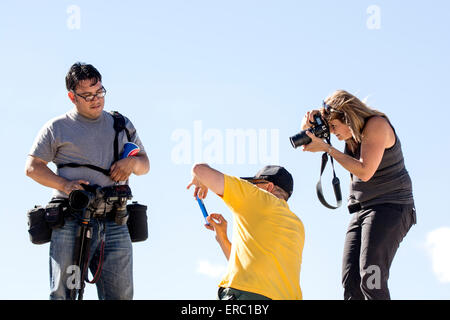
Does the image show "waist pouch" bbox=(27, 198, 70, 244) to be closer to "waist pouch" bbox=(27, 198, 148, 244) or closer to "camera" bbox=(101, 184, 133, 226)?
"waist pouch" bbox=(27, 198, 148, 244)

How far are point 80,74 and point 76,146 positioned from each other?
57 centimetres

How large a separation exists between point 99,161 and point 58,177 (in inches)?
13.8

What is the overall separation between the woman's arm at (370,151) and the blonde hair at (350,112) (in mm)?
68

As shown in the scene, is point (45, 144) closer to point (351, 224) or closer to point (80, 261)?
point (80, 261)

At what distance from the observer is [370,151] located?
5.50 metres

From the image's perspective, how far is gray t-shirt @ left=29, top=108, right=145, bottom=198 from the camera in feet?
18.1

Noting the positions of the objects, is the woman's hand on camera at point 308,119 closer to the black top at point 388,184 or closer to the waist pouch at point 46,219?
the black top at point 388,184

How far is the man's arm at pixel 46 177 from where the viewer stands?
5340 mm

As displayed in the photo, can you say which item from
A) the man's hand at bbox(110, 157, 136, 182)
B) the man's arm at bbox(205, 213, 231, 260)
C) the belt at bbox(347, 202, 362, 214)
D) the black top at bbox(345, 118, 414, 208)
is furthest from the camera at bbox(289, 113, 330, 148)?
the man's hand at bbox(110, 157, 136, 182)

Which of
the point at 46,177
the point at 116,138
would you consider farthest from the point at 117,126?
the point at 46,177

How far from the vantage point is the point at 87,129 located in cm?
564

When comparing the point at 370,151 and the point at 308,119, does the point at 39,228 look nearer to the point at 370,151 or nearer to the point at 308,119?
the point at 308,119

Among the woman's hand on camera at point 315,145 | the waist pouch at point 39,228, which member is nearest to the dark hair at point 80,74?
the waist pouch at point 39,228
